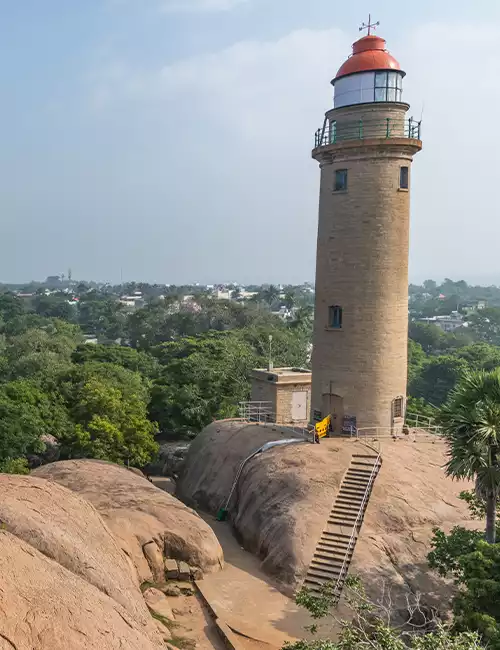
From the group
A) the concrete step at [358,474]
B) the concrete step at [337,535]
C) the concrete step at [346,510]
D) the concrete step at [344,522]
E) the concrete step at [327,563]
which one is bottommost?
the concrete step at [327,563]

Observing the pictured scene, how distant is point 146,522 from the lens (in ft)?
61.2

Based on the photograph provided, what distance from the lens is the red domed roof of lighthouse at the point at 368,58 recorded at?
24.3 m

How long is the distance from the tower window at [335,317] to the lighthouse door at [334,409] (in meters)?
2.93

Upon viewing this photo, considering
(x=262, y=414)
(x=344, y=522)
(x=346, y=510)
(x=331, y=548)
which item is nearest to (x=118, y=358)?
(x=262, y=414)

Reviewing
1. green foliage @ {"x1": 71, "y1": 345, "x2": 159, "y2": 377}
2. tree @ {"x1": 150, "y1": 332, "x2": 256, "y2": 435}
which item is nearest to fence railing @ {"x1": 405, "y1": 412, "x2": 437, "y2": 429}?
tree @ {"x1": 150, "y1": 332, "x2": 256, "y2": 435}

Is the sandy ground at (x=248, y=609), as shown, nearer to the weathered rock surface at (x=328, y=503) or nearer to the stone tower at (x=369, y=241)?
the weathered rock surface at (x=328, y=503)

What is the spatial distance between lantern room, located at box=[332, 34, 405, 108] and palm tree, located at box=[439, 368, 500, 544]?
13.6 m

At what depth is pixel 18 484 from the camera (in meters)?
14.7

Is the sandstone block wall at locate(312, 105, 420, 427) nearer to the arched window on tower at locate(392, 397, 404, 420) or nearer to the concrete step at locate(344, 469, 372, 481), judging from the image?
the arched window on tower at locate(392, 397, 404, 420)

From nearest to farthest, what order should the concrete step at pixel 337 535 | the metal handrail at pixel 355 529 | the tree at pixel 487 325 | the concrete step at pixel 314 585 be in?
1. the concrete step at pixel 314 585
2. the metal handrail at pixel 355 529
3. the concrete step at pixel 337 535
4. the tree at pixel 487 325

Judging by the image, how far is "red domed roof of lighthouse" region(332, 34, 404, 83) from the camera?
79.7 ft

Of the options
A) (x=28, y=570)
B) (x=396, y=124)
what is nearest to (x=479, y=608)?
(x=28, y=570)

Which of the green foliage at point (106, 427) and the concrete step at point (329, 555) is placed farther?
the green foliage at point (106, 427)

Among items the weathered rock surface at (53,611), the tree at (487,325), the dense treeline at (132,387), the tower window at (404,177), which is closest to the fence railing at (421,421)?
the dense treeline at (132,387)
